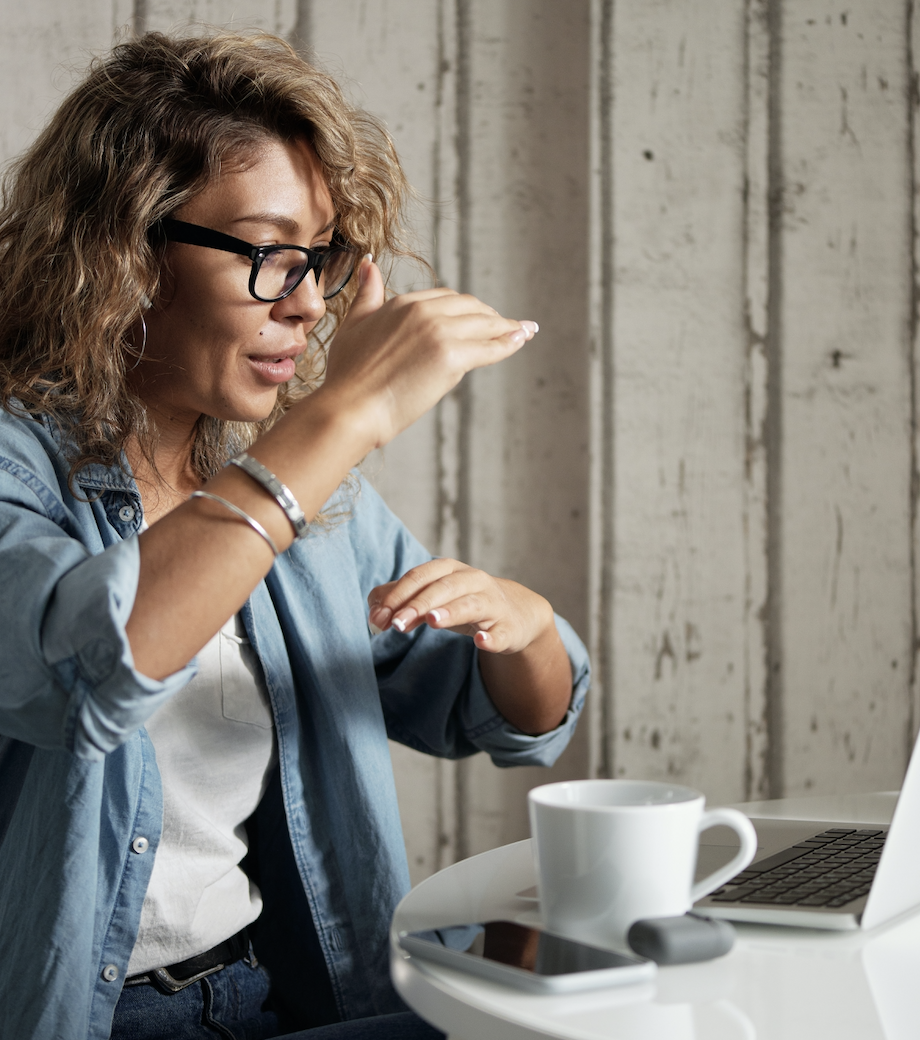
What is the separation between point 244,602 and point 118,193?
1.59 feet

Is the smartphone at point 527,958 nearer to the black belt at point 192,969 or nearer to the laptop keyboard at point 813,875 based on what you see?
the laptop keyboard at point 813,875

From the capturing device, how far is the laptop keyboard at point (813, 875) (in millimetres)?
571

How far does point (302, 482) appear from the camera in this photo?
2.18ft

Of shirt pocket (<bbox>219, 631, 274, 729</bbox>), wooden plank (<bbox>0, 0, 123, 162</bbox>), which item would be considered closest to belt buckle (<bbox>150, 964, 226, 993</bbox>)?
shirt pocket (<bbox>219, 631, 274, 729</bbox>)

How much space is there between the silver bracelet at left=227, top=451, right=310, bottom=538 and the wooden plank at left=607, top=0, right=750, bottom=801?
939mm

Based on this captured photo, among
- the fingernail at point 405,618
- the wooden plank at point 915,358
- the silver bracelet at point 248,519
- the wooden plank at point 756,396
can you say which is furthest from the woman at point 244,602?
the wooden plank at point 915,358

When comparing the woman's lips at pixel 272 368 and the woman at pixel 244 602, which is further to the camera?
the woman's lips at pixel 272 368

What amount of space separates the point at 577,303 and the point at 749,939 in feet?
4.04

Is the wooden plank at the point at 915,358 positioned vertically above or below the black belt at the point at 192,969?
above

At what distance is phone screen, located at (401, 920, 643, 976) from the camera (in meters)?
0.46

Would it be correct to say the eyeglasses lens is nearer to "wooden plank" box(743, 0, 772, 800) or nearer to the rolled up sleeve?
the rolled up sleeve

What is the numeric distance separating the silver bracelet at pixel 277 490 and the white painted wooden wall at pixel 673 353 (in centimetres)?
91

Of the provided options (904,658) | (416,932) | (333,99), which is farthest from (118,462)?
(904,658)

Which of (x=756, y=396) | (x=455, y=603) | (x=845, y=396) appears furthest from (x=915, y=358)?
(x=455, y=603)
